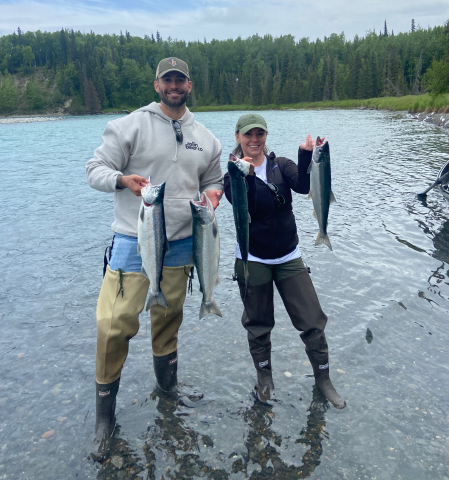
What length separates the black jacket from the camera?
426 centimetres

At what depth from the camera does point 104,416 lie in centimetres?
422

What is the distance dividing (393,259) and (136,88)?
6629 inches

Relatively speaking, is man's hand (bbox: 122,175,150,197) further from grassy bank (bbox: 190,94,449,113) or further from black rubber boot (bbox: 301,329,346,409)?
grassy bank (bbox: 190,94,449,113)

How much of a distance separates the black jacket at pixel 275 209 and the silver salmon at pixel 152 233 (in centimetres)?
97

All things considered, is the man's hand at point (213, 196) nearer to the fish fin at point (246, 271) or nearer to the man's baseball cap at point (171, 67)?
the fish fin at point (246, 271)

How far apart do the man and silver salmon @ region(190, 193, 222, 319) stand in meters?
0.37

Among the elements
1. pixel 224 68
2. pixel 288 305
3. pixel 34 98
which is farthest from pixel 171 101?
pixel 224 68

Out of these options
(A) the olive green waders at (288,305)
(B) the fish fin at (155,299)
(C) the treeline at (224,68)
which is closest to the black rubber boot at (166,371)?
(A) the olive green waders at (288,305)

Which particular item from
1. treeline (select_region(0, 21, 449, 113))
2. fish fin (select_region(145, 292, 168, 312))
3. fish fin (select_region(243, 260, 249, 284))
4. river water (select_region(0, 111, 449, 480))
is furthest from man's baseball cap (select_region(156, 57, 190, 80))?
treeline (select_region(0, 21, 449, 113))

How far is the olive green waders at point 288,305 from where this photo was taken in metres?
4.41

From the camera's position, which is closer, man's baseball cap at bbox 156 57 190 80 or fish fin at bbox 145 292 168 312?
fish fin at bbox 145 292 168 312

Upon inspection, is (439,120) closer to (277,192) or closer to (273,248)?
(277,192)

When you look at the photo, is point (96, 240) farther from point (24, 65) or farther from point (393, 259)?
point (24, 65)

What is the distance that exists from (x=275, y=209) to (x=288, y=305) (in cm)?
106
